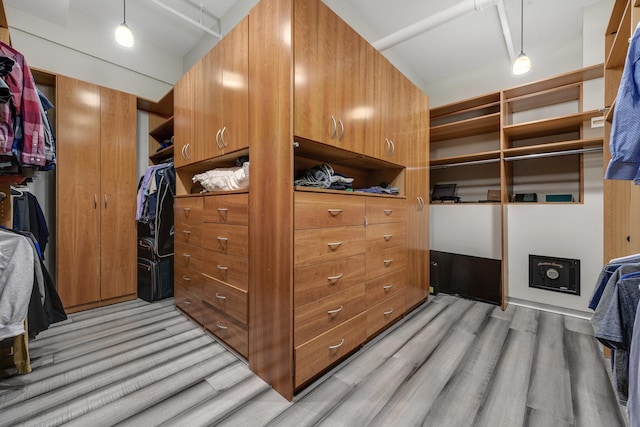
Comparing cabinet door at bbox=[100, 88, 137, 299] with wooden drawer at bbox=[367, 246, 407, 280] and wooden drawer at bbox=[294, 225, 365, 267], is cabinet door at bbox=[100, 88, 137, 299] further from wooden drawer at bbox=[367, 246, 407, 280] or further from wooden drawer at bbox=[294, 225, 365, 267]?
wooden drawer at bbox=[367, 246, 407, 280]

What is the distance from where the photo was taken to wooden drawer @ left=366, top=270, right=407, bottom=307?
1917 millimetres

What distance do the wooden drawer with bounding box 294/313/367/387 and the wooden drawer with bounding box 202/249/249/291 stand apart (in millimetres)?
542

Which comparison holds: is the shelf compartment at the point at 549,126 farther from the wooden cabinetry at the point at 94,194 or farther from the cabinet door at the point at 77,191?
the cabinet door at the point at 77,191

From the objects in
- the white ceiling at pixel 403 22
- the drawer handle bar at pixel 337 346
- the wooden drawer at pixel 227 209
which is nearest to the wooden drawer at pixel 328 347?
the drawer handle bar at pixel 337 346

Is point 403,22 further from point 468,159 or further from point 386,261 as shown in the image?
point 386,261

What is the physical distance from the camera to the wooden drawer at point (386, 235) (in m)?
1.93

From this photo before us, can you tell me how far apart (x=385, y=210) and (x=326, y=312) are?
37.6 inches

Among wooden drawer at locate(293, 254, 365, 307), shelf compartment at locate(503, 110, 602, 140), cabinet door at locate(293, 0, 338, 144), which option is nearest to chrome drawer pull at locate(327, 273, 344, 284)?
wooden drawer at locate(293, 254, 365, 307)

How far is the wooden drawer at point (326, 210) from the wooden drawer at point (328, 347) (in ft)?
2.17

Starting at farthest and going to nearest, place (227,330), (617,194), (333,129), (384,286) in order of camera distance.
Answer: (384,286) → (227,330) → (617,194) → (333,129)

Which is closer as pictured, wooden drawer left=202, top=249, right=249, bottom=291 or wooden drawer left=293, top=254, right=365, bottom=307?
wooden drawer left=293, top=254, right=365, bottom=307

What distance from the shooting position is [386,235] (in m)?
2.10

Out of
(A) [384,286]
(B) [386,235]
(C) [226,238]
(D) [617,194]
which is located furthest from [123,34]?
(D) [617,194]

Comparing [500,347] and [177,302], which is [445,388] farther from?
[177,302]
